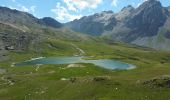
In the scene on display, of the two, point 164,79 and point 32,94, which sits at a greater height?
point 164,79

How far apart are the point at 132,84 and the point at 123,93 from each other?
7.81 m

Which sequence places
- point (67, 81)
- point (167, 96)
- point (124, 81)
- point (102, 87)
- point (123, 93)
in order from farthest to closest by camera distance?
1. point (67, 81)
2. point (124, 81)
3. point (102, 87)
4. point (123, 93)
5. point (167, 96)

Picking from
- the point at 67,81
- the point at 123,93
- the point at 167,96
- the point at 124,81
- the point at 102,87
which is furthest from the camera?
the point at 67,81

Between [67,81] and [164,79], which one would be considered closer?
[164,79]

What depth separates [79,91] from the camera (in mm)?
93188

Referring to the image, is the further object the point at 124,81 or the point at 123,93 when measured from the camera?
the point at 124,81

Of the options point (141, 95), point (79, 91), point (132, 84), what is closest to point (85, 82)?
point (79, 91)

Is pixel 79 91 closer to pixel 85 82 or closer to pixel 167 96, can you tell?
pixel 85 82

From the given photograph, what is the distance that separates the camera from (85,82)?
324 feet

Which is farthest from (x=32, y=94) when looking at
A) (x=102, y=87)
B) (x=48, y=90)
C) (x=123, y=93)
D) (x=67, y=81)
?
(x=123, y=93)

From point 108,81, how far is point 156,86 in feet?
48.9

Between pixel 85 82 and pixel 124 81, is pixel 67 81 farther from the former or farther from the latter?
pixel 124 81

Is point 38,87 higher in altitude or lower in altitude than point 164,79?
lower

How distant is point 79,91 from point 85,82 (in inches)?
239
